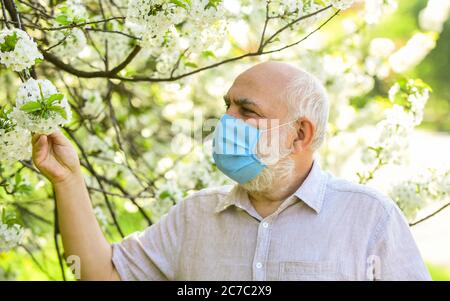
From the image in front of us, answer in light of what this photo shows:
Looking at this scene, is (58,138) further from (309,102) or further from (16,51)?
(309,102)

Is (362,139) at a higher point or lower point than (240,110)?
lower

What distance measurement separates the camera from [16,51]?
2230mm

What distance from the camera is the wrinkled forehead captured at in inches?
104

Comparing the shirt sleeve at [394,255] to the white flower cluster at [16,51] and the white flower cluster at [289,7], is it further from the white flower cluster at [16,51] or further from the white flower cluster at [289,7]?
the white flower cluster at [16,51]

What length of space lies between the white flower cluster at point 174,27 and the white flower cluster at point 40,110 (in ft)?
1.77

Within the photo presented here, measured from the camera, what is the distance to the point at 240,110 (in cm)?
266

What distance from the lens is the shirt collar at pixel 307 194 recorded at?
2541mm

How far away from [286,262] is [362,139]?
8.14 feet

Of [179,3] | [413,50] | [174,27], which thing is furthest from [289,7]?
[413,50]

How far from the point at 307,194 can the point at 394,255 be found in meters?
0.34

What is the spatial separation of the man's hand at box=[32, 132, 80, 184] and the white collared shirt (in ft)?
1.20

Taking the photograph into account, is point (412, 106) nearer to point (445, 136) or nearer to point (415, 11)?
point (445, 136)

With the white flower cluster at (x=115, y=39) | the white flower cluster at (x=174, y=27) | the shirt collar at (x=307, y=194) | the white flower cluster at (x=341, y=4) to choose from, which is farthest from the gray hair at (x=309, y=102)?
the white flower cluster at (x=115, y=39)

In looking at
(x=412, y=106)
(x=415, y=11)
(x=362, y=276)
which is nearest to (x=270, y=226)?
(x=362, y=276)
